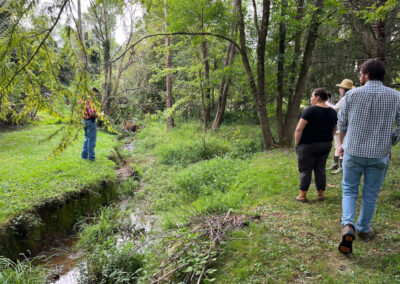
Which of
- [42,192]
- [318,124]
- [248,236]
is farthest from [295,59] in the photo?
[42,192]

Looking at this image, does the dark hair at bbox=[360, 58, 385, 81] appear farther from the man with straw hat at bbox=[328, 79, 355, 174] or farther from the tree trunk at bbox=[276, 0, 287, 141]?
the tree trunk at bbox=[276, 0, 287, 141]

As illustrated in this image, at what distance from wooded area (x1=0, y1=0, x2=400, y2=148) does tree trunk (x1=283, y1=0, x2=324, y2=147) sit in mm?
29

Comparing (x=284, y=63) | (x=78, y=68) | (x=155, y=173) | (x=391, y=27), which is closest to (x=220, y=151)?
(x=155, y=173)

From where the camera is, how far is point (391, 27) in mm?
7273

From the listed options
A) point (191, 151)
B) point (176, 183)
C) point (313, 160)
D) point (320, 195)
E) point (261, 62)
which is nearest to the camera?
point (313, 160)

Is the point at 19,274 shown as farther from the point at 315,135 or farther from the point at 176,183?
the point at 315,135

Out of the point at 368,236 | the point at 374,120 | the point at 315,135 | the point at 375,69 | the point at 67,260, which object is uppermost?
the point at 375,69

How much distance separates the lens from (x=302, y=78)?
324 inches

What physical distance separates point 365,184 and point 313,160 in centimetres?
120

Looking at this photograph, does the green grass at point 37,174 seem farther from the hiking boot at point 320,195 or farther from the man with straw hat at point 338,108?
the man with straw hat at point 338,108

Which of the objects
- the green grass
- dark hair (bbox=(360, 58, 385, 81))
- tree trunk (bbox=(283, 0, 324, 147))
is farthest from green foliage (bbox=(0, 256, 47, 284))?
tree trunk (bbox=(283, 0, 324, 147))

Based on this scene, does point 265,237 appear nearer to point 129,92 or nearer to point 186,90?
point 186,90

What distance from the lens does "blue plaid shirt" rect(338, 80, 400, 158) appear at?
284cm

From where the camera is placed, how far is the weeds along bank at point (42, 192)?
4.07 m
